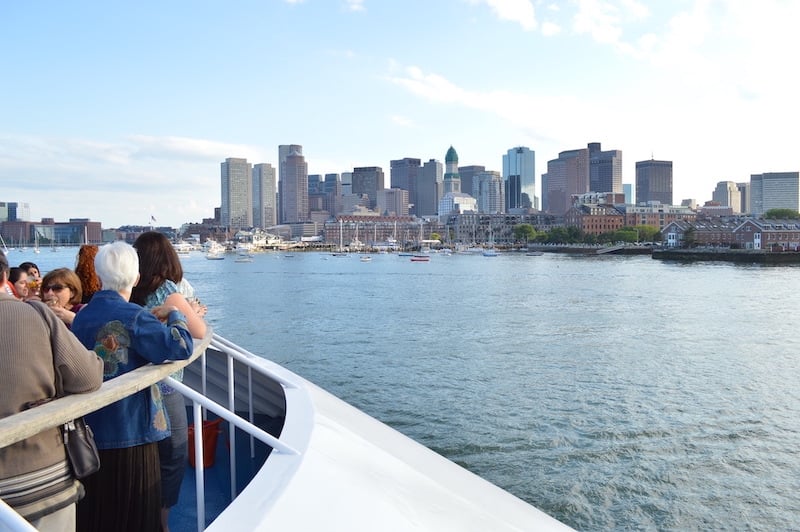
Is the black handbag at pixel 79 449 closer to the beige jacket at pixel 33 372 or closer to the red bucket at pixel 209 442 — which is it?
the beige jacket at pixel 33 372

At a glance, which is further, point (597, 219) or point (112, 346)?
point (597, 219)

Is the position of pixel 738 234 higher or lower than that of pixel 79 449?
higher

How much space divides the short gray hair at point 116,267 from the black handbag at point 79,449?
654 mm

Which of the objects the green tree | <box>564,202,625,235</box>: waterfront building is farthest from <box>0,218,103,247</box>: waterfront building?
the green tree

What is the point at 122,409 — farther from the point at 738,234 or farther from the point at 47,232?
the point at 47,232

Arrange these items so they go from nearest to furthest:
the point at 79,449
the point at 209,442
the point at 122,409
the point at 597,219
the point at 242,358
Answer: the point at 79,449 < the point at 122,409 < the point at 242,358 < the point at 209,442 < the point at 597,219

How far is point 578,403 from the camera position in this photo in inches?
551

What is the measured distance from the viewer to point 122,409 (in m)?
2.51

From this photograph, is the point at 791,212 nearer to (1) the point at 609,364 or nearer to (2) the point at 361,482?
(1) the point at 609,364

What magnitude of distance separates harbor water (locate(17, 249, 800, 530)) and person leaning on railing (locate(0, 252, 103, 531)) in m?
7.52

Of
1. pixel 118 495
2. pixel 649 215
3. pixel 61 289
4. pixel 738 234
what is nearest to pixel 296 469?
pixel 118 495

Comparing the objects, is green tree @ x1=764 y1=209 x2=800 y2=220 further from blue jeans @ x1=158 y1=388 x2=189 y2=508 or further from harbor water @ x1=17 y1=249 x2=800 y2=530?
blue jeans @ x1=158 y1=388 x2=189 y2=508

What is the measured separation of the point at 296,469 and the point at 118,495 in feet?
2.64

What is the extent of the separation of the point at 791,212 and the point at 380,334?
129798mm
